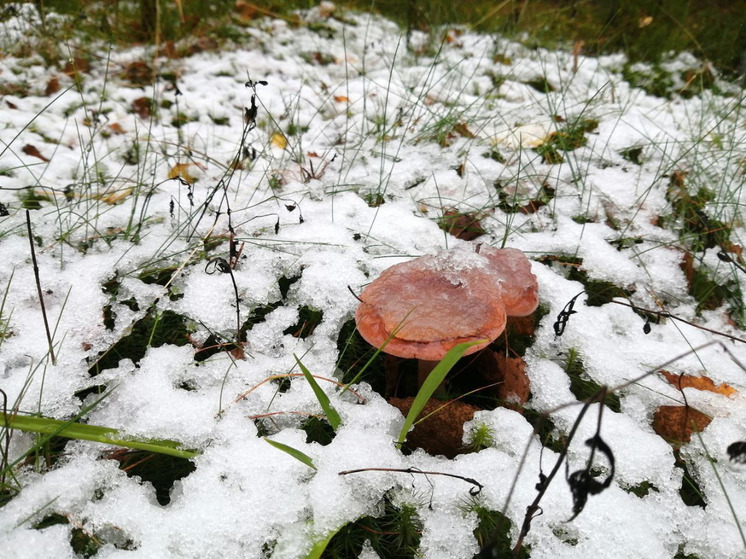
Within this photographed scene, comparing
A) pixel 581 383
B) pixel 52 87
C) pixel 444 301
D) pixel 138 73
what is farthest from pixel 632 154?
pixel 52 87

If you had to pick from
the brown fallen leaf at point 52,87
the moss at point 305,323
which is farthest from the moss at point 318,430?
the brown fallen leaf at point 52,87

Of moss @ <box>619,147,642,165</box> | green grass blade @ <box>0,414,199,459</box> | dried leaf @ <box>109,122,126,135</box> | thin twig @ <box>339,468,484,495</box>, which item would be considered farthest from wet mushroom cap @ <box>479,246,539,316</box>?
dried leaf @ <box>109,122,126,135</box>

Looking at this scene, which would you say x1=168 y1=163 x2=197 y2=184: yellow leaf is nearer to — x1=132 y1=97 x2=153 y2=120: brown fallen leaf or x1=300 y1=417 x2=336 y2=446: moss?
x1=132 y1=97 x2=153 y2=120: brown fallen leaf

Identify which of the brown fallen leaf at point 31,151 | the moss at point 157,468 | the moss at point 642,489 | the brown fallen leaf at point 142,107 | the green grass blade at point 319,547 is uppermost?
the brown fallen leaf at point 142,107

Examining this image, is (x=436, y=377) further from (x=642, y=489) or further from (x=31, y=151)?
(x=31, y=151)

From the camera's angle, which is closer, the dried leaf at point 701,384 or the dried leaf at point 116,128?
the dried leaf at point 701,384

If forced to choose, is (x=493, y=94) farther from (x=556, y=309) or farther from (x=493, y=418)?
(x=493, y=418)

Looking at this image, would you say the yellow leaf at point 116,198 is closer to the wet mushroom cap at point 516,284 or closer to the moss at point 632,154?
the wet mushroom cap at point 516,284
